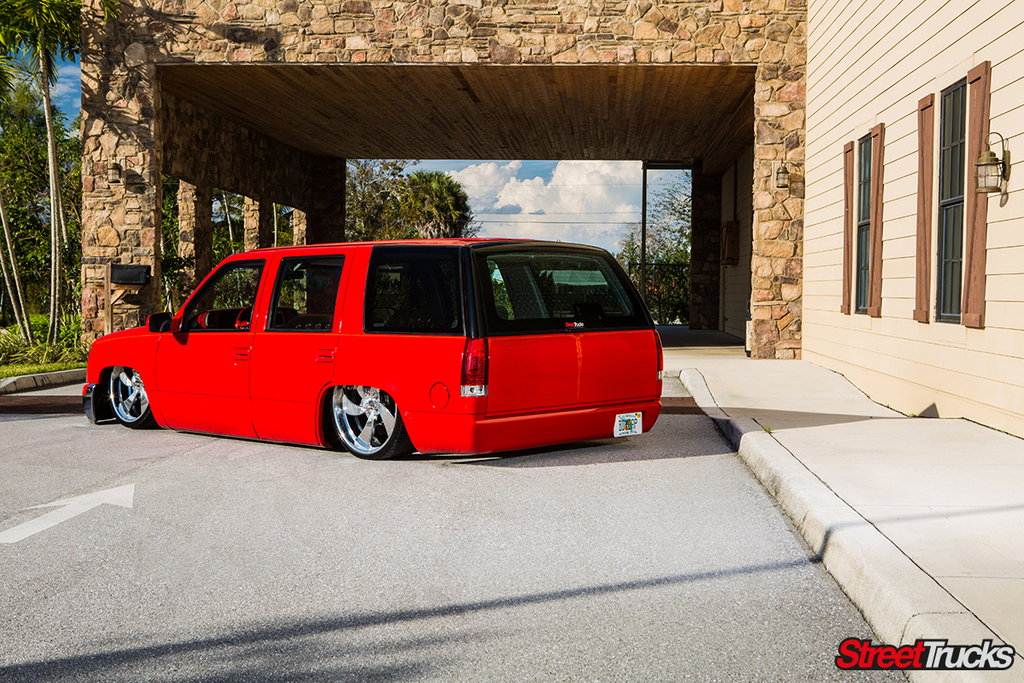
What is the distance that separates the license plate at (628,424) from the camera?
738cm

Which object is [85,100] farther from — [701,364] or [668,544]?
[668,544]

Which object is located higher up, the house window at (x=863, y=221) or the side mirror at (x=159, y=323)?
the house window at (x=863, y=221)

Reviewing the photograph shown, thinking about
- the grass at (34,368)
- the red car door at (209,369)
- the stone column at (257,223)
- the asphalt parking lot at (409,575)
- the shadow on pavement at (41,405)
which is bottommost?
the shadow on pavement at (41,405)

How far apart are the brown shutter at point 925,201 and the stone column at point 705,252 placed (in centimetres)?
1789

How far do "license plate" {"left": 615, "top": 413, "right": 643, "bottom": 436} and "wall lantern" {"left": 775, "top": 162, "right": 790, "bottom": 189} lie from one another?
29.3 ft

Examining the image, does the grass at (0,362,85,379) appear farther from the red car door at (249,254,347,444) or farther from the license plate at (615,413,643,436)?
the license plate at (615,413,643,436)

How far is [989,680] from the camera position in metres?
2.97

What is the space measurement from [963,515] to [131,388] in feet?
23.3

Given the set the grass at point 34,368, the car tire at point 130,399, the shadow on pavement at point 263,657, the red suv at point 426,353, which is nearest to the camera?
the shadow on pavement at point 263,657

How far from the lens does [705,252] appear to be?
27.7m

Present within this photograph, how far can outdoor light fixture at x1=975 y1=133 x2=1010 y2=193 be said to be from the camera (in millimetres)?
7852

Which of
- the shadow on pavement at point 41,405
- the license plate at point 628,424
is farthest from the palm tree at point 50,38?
the license plate at point 628,424

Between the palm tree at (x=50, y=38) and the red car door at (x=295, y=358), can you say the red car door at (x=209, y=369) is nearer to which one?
the red car door at (x=295, y=358)

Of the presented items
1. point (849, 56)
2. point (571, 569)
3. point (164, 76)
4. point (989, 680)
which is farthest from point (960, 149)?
point (164, 76)
